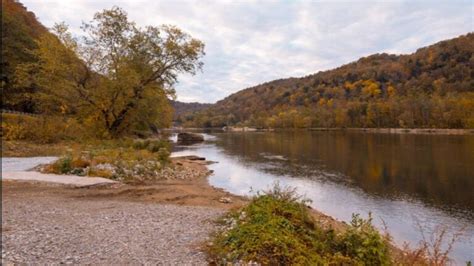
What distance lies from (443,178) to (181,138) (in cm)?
5498

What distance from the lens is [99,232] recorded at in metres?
7.38

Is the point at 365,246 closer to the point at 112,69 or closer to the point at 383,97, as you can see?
the point at 112,69

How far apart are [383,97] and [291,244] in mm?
141377

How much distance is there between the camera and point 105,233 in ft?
24.0

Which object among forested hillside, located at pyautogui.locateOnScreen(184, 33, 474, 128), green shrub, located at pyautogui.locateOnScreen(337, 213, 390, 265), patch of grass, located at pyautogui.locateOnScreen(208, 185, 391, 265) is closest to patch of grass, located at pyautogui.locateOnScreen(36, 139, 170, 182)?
patch of grass, located at pyautogui.locateOnScreen(208, 185, 391, 265)

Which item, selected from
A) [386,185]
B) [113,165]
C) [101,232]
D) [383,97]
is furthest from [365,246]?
[383,97]

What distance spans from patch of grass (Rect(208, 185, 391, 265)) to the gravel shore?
1.93 ft

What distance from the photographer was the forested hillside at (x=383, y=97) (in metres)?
95.1

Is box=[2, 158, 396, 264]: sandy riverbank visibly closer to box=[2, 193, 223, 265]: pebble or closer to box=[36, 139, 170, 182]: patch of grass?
box=[2, 193, 223, 265]: pebble

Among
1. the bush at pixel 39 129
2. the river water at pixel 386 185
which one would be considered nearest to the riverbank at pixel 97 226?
the river water at pixel 386 185

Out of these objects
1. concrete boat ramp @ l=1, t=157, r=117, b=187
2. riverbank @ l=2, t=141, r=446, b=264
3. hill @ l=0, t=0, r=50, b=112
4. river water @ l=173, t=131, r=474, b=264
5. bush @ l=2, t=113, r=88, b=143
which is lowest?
river water @ l=173, t=131, r=474, b=264

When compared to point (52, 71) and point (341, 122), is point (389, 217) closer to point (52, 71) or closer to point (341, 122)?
point (52, 71)

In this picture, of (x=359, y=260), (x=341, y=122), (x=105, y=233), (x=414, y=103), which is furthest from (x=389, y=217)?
(x=341, y=122)

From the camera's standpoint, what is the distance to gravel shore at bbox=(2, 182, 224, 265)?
235 inches
